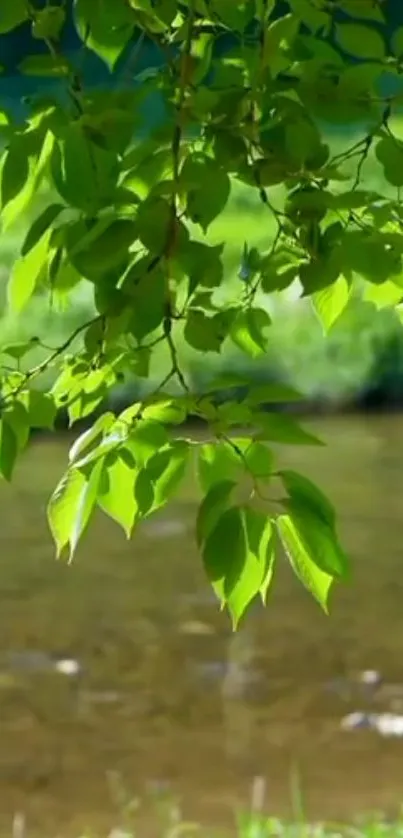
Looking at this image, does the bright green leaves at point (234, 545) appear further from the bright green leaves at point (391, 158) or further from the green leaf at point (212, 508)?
the bright green leaves at point (391, 158)

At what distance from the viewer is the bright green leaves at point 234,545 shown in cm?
141

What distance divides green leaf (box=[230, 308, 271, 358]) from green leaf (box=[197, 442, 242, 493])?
0.19 metres

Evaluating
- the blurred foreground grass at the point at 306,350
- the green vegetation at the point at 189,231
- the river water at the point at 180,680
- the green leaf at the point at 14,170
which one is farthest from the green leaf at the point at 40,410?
the blurred foreground grass at the point at 306,350

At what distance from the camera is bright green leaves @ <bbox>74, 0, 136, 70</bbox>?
4.99 feet

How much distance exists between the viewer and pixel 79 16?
1542mm

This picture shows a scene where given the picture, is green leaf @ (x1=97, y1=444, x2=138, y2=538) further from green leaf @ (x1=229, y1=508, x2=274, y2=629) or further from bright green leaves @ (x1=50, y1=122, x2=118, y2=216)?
bright green leaves @ (x1=50, y1=122, x2=118, y2=216)

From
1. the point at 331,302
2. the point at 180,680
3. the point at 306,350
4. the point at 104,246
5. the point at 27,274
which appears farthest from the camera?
the point at 306,350

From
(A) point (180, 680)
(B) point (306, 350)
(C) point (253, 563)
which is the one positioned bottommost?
(B) point (306, 350)

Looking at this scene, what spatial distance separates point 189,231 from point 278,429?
206 millimetres

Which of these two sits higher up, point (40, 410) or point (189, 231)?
point (189, 231)

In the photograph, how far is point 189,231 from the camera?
4.92 feet

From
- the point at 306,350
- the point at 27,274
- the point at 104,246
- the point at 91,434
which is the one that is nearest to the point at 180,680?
the point at 27,274

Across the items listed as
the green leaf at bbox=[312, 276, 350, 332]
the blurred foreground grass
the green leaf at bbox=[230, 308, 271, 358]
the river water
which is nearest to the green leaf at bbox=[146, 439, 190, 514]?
the green leaf at bbox=[230, 308, 271, 358]

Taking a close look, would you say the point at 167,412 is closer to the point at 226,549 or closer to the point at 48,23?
the point at 226,549
